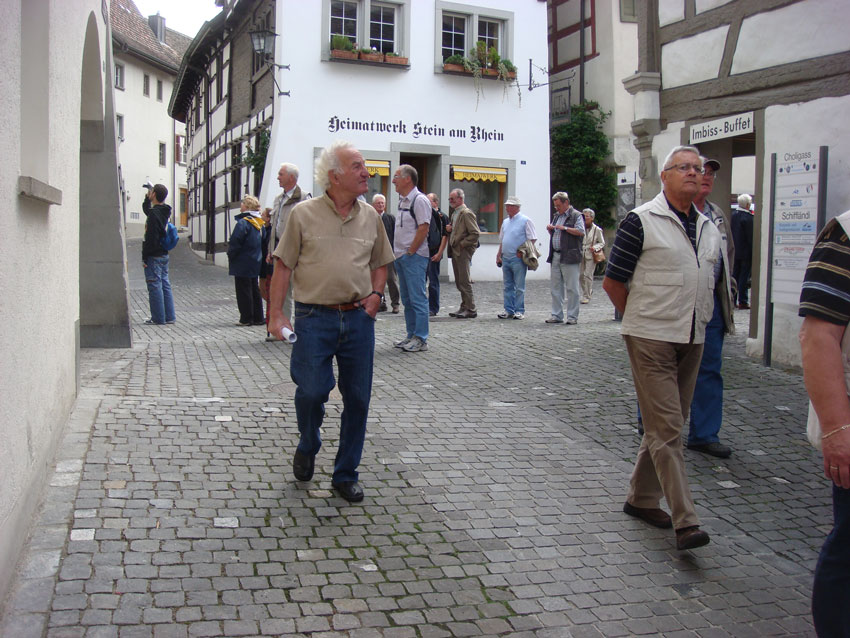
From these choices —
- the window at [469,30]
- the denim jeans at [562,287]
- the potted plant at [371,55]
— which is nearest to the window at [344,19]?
the potted plant at [371,55]

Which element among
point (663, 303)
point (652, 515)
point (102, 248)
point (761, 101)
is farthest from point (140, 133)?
point (652, 515)

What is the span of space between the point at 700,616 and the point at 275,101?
56.4 feet

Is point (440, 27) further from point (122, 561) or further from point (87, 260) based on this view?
point (122, 561)

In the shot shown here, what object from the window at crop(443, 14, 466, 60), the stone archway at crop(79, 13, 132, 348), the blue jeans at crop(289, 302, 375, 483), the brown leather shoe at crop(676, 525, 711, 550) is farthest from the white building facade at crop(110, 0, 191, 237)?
the brown leather shoe at crop(676, 525, 711, 550)

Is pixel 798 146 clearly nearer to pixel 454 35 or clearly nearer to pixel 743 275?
pixel 743 275

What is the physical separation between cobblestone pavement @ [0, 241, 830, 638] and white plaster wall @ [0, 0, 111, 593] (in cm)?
31

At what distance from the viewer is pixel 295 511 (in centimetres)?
452

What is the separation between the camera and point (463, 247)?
13008mm

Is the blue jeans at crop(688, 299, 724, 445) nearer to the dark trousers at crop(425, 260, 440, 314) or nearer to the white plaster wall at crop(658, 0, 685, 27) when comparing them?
the white plaster wall at crop(658, 0, 685, 27)

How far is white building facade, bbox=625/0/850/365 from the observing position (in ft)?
27.0

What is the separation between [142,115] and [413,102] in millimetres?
31140

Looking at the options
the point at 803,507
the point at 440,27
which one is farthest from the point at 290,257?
the point at 440,27

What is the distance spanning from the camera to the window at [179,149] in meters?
51.0

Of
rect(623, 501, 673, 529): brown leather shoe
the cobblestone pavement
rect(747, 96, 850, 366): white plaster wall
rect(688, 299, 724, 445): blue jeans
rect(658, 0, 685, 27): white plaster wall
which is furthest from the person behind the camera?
rect(658, 0, 685, 27): white plaster wall
